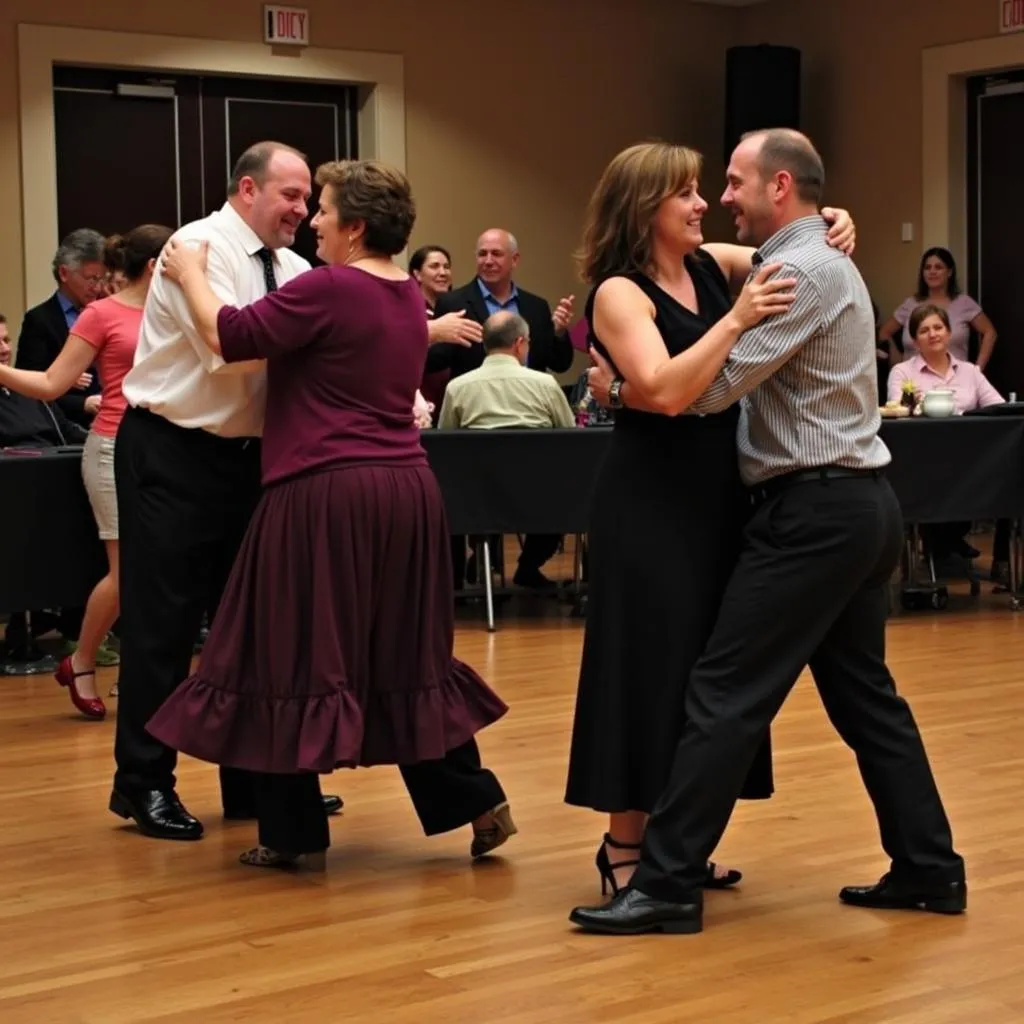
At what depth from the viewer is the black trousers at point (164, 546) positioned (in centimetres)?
408

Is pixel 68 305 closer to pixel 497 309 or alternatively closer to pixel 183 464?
pixel 497 309

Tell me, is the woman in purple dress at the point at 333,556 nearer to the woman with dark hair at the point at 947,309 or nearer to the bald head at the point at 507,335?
the bald head at the point at 507,335

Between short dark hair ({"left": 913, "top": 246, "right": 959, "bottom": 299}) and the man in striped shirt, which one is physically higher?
short dark hair ({"left": 913, "top": 246, "right": 959, "bottom": 299})

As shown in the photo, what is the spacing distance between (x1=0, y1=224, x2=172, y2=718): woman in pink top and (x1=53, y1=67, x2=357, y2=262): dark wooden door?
442cm

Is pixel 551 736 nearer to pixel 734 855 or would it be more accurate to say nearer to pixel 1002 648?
pixel 734 855

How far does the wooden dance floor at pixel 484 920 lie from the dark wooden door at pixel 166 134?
5681 mm

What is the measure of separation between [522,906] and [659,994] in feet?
1.93

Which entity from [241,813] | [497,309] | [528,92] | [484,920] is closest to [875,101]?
[528,92]

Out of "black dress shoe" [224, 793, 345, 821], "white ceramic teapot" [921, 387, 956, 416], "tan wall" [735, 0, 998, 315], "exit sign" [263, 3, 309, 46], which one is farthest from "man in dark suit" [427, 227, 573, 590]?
"tan wall" [735, 0, 998, 315]

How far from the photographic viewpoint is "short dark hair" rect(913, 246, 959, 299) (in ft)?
35.2

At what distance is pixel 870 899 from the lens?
11.6 ft

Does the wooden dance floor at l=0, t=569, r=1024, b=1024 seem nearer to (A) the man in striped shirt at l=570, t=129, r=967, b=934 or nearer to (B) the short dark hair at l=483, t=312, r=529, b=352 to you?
(A) the man in striped shirt at l=570, t=129, r=967, b=934

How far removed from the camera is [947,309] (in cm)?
1087

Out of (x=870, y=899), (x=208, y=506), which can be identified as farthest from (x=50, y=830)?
(x=870, y=899)
